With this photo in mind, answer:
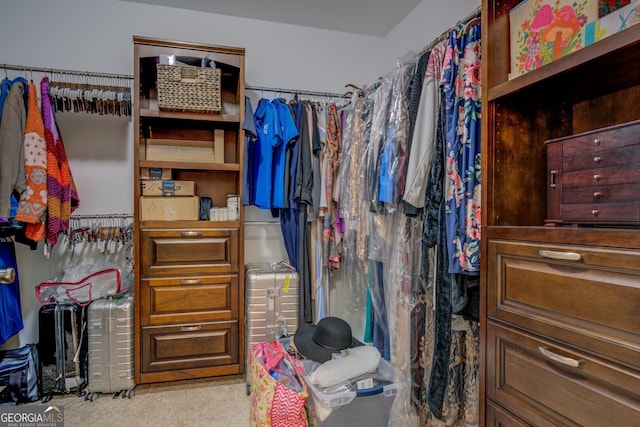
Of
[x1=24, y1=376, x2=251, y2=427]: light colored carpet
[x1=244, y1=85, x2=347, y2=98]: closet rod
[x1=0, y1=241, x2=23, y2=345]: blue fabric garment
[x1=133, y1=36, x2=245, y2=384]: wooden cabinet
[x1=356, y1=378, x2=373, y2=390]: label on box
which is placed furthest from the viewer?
[x1=244, y1=85, x2=347, y2=98]: closet rod

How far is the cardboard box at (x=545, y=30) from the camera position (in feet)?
3.28

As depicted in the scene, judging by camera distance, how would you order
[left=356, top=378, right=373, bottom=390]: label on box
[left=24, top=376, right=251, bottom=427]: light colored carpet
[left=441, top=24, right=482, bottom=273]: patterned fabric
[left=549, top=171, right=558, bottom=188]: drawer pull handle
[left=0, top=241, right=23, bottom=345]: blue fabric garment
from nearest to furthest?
[left=549, top=171, right=558, bottom=188]: drawer pull handle < [left=441, top=24, right=482, bottom=273]: patterned fabric < [left=356, top=378, right=373, bottom=390]: label on box < [left=24, top=376, right=251, bottom=427]: light colored carpet < [left=0, top=241, right=23, bottom=345]: blue fabric garment

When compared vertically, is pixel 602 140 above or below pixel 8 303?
above

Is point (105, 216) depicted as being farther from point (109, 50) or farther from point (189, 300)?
point (109, 50)

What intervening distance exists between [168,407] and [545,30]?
8.15 ft

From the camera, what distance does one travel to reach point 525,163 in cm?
117

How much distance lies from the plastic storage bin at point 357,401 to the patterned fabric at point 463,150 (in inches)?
23.3

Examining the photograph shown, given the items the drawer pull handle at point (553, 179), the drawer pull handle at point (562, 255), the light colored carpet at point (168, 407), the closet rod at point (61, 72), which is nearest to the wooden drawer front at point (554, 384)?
the drawer pull handle at point (562, 255)

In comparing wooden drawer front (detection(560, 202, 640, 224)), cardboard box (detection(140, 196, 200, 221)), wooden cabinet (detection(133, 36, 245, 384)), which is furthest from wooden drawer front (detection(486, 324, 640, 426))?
cardboard box (detection(140, 196, 200, 221))

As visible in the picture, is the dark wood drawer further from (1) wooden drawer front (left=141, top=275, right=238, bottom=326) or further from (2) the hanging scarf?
(2) the hanging scarf

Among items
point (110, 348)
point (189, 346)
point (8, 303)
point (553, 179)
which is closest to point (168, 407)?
point (189, 346)

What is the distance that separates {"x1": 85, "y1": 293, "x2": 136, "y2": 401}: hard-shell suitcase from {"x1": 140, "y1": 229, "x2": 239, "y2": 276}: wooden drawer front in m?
0.29

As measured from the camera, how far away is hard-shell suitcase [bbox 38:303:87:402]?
6.58 feet

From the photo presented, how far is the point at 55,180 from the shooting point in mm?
2020
